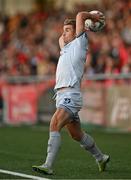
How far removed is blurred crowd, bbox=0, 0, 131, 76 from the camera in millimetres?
23266

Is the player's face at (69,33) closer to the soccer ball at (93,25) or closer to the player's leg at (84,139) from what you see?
the soccer ball at (93,25)

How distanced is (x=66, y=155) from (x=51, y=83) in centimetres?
915

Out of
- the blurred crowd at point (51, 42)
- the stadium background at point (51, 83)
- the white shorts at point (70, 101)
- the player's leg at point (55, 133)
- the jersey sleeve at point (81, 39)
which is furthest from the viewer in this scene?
the blurred crowd at point (51, 42)

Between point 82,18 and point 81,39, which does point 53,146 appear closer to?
point 81,39

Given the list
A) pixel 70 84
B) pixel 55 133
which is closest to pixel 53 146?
pixel 55 133

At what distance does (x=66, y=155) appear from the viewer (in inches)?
565

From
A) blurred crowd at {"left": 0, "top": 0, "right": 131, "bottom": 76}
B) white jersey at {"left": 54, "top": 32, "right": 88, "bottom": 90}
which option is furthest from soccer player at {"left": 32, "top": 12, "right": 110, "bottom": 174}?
blurred crowd at {"left": 0, "top": 0, "right": 131, "bottom": 76}

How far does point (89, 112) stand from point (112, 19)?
533 cm

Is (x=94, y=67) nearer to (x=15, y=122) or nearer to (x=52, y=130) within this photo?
(x=15, y=122)

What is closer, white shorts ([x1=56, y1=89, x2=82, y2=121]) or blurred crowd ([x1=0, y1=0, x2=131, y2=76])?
white shorts ([x1=56, y1=89, x2=82, y2=121])

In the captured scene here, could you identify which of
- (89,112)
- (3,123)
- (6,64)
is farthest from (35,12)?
(89,112)

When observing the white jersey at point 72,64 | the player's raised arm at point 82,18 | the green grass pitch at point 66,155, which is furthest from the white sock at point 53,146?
the player's raised arm at point 82,18

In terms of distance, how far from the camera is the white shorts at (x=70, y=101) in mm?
10898

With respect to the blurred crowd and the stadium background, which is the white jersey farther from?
the blurred crowd
